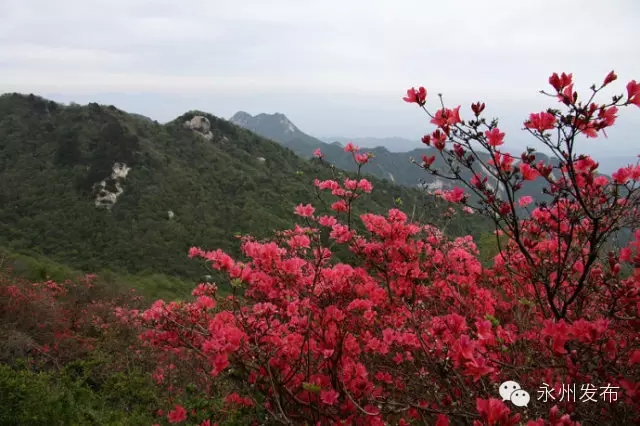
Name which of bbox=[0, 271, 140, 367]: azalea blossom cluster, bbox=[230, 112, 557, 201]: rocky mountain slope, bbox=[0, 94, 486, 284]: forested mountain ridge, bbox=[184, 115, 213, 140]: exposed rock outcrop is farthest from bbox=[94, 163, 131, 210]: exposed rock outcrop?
bbox=[0, 271, 140, 367]: azalea blossom cluster

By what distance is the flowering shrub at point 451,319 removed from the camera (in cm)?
233

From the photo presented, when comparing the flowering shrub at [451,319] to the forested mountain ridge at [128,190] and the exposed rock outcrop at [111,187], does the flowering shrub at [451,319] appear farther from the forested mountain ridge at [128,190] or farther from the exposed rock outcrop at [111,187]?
the exposed rock outcrop at [111,187]

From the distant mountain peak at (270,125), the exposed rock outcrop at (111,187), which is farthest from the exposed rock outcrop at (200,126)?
the distant mountain peak at (270,125)

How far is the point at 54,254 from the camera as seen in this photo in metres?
25.0

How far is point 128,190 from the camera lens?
31719 millimetres

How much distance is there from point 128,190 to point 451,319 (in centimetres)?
3275

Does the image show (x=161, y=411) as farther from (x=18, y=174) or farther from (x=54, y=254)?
(x=18, y=174)

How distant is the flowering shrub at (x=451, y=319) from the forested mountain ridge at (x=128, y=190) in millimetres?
18378

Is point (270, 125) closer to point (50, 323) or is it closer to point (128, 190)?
point (128, 190)

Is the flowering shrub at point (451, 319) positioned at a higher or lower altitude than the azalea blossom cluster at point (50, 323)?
higher

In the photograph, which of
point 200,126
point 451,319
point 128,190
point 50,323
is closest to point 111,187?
point 128,190

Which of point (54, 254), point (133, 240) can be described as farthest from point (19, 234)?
point (133, 240)

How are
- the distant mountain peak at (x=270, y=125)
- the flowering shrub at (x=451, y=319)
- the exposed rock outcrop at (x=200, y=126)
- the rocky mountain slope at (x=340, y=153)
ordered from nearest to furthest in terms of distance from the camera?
the flowering shrub at (x=451, y=319) < the exposed rock outcrop at (x=200, y=126) < the rocky mountain slope at (x=340, y=153) < the distant mountain peak at (x=270, y=125)

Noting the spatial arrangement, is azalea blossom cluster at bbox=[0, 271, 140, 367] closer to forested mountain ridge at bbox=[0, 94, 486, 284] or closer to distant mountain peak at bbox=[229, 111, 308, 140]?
forested mountain ridge at bbox=[0, 94, 486, 284]
